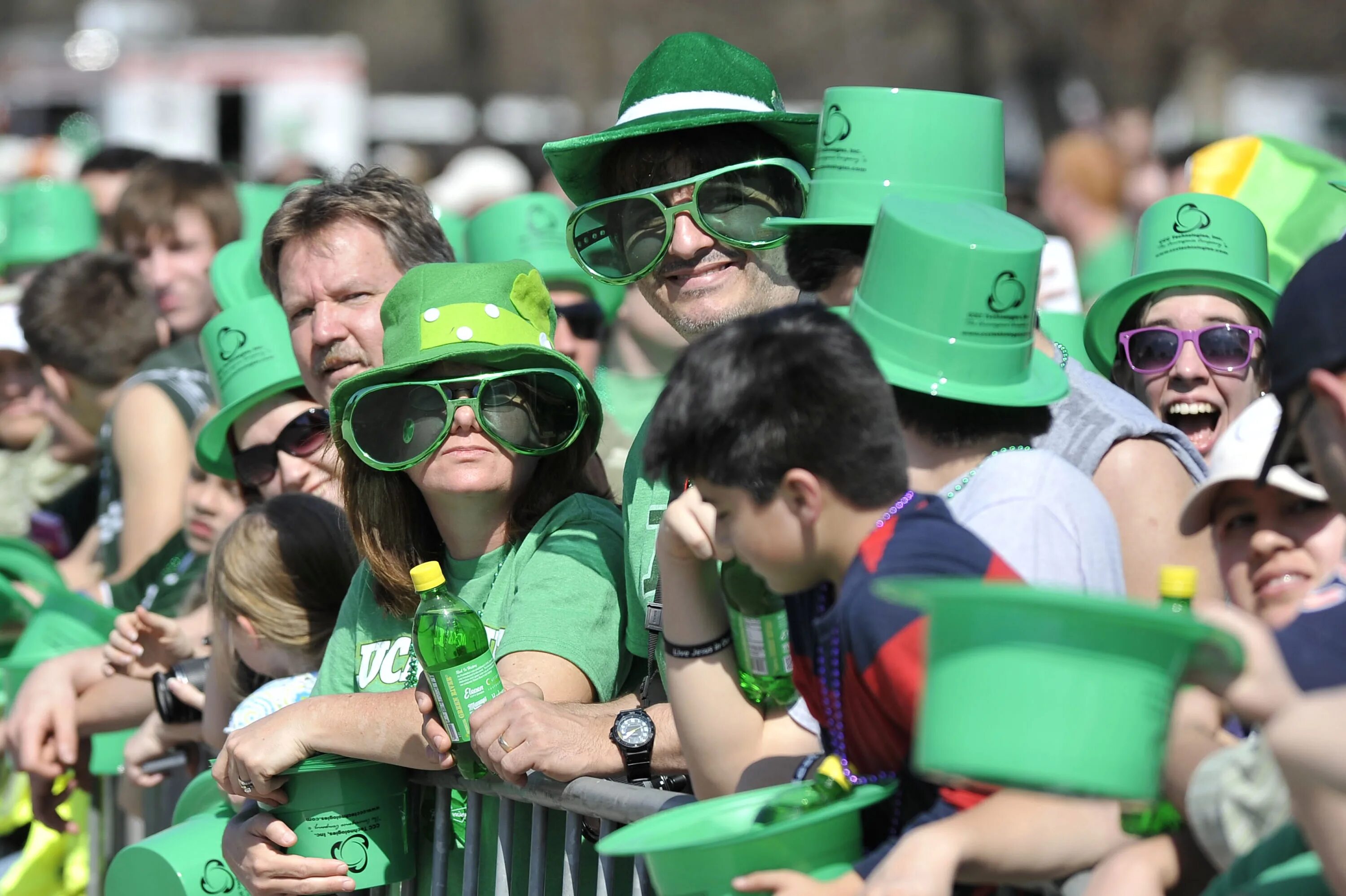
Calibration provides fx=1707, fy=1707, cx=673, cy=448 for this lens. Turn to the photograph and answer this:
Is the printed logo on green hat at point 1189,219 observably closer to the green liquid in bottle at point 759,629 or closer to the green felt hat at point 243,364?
the green liquid in bottle at point 759,629

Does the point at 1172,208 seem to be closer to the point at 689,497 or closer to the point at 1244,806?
the point at 689,497

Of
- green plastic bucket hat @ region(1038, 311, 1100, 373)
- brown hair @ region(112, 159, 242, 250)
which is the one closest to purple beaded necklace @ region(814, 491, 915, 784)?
green plastic bucket hat @ region(1038, 311, 1100, 373)

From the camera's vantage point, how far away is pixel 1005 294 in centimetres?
271

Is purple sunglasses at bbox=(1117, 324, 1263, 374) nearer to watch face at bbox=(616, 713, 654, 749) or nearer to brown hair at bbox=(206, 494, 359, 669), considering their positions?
watch face at bbox=(616, 713, 654, 749)

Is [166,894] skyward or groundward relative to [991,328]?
groundward

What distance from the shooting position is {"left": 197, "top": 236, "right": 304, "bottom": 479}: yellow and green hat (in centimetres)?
475

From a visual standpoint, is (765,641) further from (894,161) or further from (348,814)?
(348,814)

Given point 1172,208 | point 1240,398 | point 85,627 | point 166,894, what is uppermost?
point 1172,208

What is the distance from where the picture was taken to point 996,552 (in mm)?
2453

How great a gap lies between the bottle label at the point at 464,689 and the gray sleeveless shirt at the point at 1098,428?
1073 millimetres

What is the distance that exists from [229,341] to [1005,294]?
9.11 ft

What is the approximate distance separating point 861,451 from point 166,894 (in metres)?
2.20

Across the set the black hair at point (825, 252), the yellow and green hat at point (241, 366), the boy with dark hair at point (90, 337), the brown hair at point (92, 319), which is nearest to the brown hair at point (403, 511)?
the black hair at point (825, 252)

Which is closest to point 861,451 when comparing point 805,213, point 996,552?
point 996,552
